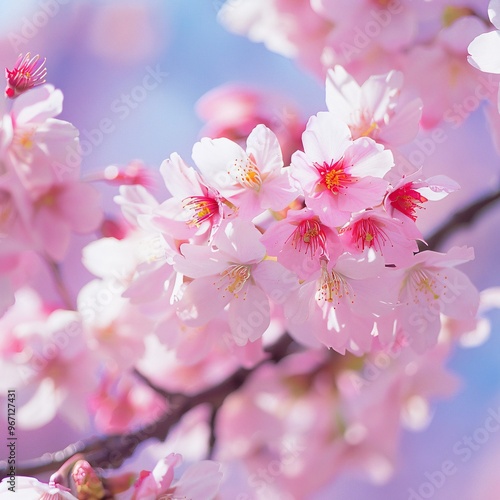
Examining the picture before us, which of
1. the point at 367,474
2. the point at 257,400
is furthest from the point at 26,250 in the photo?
the point at 367,474

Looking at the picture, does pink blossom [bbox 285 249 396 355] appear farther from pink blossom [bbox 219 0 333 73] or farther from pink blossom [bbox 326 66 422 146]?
pink blossom [bbox 219 0 333 73]

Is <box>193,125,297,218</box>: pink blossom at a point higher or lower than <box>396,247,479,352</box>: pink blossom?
higher

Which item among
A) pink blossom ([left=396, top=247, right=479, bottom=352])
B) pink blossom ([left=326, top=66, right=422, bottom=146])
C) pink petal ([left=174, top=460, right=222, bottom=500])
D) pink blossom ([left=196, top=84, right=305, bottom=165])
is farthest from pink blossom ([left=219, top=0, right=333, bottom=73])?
pink petal ([left=174, top=460, right=222, bottom=500])

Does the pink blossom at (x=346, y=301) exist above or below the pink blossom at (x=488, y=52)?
below

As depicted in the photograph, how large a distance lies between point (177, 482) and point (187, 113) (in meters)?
0.47

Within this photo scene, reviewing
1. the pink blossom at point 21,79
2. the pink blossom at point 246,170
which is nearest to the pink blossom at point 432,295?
the pink blossom at point 246,170

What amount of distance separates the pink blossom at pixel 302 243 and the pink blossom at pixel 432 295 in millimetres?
80

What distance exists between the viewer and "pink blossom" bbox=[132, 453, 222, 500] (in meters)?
0.51

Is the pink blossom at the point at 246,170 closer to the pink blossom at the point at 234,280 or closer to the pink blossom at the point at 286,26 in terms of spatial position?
the pink blossom at the point at 234,280

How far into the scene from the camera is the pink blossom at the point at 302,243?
0.46 metres

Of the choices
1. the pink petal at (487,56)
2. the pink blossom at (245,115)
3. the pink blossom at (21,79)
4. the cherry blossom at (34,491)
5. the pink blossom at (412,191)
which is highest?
the pink blossom at (21,79)

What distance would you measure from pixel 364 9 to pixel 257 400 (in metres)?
0.49

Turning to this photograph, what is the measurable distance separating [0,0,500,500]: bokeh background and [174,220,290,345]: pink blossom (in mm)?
300

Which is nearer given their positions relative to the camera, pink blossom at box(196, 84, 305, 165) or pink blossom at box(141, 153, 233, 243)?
pink blossom at box(141, 153, 233, 243)
